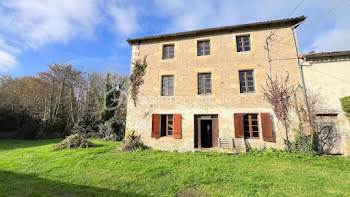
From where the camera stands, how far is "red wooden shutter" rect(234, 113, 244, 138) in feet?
27.9

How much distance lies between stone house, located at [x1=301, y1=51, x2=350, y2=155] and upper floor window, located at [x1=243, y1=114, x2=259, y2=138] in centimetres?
313

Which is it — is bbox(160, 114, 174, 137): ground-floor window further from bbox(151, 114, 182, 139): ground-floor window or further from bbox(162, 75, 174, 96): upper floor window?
bbox(162, 75, 174, 96): upper floor window

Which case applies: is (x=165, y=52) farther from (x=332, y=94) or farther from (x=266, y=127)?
(x=332, y=94)

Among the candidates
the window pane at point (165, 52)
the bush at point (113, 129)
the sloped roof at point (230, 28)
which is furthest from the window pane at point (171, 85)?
the bush at point (113, 129)

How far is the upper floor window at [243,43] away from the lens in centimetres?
973

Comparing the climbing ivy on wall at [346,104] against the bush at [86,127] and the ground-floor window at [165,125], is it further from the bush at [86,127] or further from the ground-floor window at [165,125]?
the bush at [86,127]

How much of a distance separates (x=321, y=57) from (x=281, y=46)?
81.4 inches

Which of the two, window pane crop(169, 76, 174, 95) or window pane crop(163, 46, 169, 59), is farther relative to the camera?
window pane crop(163, 46, 169, 59)

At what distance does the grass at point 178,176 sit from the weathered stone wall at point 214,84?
81.4 inches

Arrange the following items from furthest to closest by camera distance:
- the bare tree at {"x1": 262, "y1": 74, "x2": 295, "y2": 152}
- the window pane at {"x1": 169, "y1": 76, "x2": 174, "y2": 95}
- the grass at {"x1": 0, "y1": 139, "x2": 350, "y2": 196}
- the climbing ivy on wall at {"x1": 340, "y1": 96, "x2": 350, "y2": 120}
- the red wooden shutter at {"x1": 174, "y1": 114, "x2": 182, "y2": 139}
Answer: the window pane at {"x1": 169, "y1": 76, "x2": 174, "y2": 95} < the red wooden shutter at {"x1": 174, "y1": 114, "x2": 182, "y2": 139} < the bare tree at {"x1": 262, "y1": 74, "x2": 295, "y2": 152} < the climbing ivy on wall at {"x1": 340, "y1": 96, "x2": 350, "y2": 120} < the grass at {"x1": 0, "y1": 139, "x2": 350, "y2": 196}

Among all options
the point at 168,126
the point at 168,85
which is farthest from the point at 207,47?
the point at 168,126

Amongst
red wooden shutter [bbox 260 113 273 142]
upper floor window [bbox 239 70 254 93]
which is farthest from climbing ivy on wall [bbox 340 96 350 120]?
upper floor window [bbox 239 70 254 93]

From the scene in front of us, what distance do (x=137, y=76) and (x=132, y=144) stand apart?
16.2 feet

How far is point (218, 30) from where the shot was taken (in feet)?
33.0
